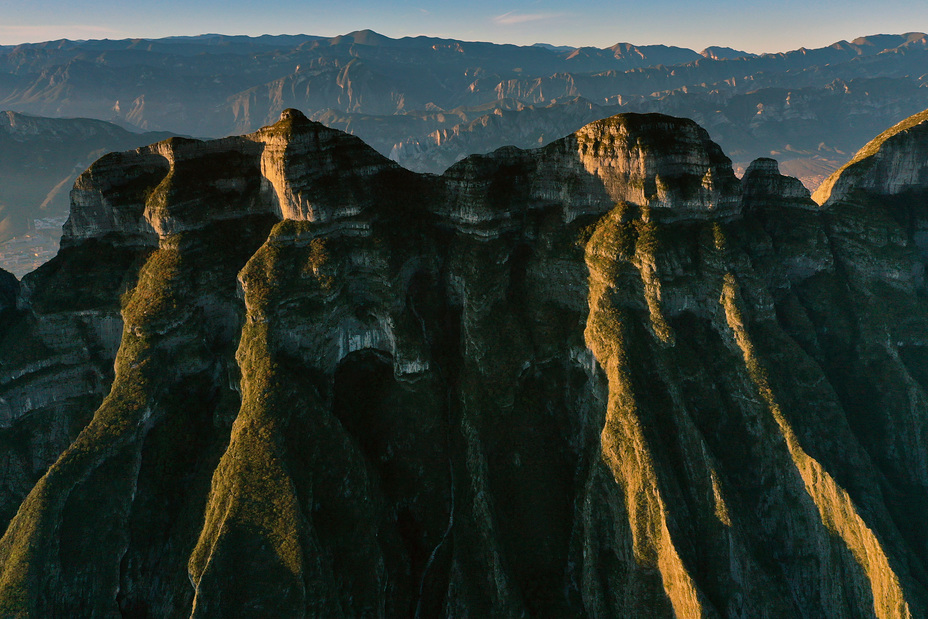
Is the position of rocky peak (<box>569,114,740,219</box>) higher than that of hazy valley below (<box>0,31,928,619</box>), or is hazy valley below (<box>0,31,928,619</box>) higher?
rocky peak (<box>569,114,740,219</box>)

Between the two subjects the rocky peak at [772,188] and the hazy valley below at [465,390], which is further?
the rocky peak at [772,188]

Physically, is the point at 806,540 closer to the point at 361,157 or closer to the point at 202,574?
the point at 202,574

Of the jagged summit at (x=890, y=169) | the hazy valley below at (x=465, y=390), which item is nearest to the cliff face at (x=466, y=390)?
the hazy valley below at (x=465, y=390)

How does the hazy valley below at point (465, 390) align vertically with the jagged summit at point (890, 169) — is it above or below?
below

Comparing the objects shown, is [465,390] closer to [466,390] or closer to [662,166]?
[466,390]

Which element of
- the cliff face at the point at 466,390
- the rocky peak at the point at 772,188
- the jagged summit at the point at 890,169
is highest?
the jagged summit at the point at 890,169

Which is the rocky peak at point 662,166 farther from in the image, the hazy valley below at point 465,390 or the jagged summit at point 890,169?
the jagged summit at point 890,169

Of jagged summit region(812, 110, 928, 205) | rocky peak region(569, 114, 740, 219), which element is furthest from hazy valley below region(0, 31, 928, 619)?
jagged summit region(812, 110, 928, 205)

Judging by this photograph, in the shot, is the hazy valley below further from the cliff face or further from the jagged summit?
the jagged summit

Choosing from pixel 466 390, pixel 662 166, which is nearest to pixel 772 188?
pixel 662 166
